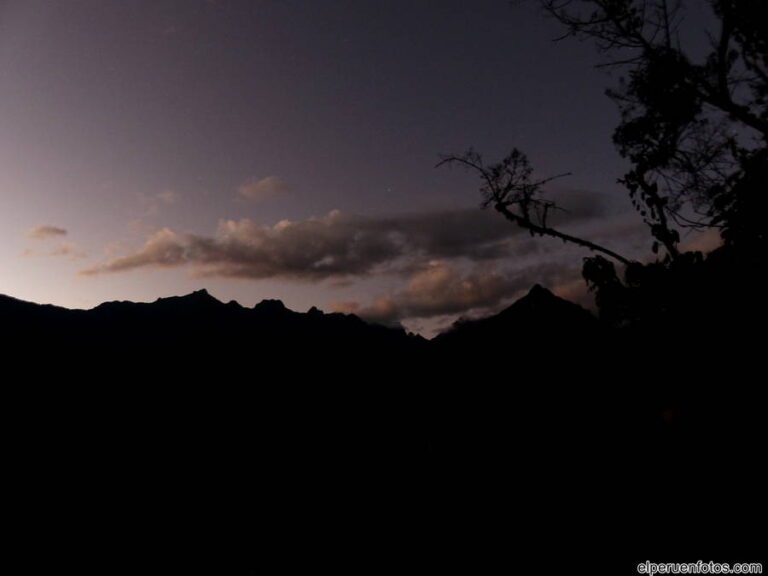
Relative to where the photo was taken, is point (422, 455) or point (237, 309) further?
point (237, 309)

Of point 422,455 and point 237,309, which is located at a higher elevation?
point 237,309

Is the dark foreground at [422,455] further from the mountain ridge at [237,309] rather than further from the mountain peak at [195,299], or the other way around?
the mountain peak at [195,299]

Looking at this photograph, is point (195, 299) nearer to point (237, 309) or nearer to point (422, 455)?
point (237, 309)

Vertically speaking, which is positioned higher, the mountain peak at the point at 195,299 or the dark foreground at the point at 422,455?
the mountain peak at the point at 195,299

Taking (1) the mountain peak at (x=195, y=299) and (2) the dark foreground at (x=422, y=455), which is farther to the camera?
(1) the mountain peak at (x=195, y=299)

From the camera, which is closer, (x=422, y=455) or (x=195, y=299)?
(x=422, y=455)

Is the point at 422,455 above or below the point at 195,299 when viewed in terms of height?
below

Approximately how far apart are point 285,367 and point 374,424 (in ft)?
100

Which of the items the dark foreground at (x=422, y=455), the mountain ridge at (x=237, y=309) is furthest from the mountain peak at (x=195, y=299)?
the dark foreground at (x=422, y=455)

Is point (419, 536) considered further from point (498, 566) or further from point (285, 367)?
point (285, 367)

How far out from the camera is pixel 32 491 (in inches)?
1547

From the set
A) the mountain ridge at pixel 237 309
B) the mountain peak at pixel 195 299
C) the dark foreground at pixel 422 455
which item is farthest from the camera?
the mountain peak at pixel 195 299

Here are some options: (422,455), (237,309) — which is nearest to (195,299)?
(237,309)

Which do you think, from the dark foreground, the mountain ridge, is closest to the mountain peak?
the mountain ridge
